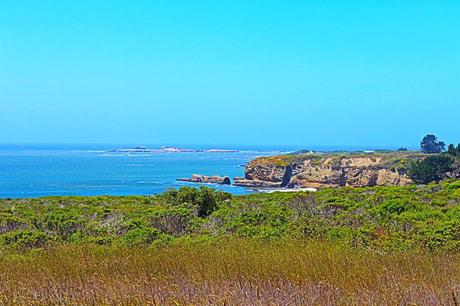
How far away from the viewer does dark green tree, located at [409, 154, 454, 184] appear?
62.3 metres

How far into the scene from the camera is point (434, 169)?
62.7m

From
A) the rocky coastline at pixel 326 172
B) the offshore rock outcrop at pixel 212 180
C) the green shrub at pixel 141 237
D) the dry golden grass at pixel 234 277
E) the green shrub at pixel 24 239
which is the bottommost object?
the offshore rock outcrop at pixel 212 180

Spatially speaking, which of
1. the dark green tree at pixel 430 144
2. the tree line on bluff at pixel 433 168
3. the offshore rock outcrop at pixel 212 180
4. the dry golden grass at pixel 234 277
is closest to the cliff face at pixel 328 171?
the offshore rock outcrop at pixel 212 180

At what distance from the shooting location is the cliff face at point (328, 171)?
8400 cm

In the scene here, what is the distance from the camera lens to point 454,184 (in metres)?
23.5

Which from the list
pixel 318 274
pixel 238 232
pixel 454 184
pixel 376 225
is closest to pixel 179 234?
pixel 238 232

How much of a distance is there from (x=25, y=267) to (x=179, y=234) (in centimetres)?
563

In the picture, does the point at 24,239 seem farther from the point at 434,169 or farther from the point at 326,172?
the point at 326,172

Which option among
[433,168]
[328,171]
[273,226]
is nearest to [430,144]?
[328,171]

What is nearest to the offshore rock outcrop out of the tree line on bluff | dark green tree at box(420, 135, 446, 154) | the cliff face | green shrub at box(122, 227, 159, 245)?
the cliff face

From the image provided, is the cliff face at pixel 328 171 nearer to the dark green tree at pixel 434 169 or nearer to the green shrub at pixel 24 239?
the dark green tree at pixel 434 169

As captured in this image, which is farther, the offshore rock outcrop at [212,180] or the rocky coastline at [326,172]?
the offshore rock outcrop at [212,180]

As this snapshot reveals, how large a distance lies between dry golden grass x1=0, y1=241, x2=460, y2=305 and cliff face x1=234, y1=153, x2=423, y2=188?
7481cm

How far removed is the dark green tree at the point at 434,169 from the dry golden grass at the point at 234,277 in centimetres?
5847
